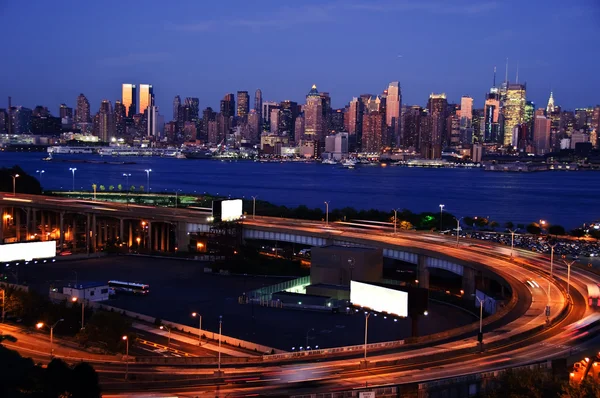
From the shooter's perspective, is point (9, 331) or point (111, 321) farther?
point (9, 331)

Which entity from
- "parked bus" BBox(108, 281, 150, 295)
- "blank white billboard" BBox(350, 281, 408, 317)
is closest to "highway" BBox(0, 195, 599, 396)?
"blank white billboard" BBox(350, 281, 408, 317)

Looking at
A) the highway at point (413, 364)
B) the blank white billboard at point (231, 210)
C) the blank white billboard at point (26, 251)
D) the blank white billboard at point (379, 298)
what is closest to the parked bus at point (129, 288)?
the blank white billboard at point (379, 298)

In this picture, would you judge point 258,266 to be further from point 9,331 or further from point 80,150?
point 80,150

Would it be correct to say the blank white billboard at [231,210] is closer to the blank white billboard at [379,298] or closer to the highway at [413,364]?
the blank white billboard at [379,298]

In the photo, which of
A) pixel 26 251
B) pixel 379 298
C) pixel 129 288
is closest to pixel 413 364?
pixel 379 298

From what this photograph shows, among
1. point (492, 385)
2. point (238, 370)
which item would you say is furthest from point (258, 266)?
point (492, 385)

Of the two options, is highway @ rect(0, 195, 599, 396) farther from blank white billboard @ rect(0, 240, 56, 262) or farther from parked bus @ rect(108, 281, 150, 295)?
blank white billboard @ rect(0, 240, 56, 262)
